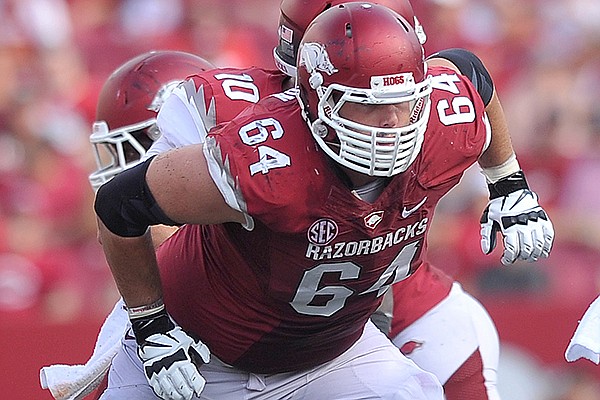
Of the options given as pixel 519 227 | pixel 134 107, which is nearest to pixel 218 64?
pixel 134 107

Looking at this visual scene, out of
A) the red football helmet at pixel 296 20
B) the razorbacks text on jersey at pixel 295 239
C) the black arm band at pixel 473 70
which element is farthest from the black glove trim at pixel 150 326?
the black arm band at pixel 473 70

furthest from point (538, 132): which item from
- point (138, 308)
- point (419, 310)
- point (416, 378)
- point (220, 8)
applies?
point (138, 308)

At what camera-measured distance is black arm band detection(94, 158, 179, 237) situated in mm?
2357

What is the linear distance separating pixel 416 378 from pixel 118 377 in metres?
0.75

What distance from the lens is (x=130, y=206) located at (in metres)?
2.38

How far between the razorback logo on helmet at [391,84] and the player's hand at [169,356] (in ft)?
2.37

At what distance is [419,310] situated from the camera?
338 centimetres

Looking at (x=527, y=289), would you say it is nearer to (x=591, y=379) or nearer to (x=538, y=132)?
(x=591, y=379)

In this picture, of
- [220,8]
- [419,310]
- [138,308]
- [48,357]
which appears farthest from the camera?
[220,8]

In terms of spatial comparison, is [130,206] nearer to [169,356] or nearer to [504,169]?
[169,356]

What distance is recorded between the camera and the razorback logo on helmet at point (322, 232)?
7.72 feet

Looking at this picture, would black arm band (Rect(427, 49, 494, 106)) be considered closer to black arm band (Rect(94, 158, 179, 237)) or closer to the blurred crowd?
black arm band (Rect(94, 158, 179, 237))

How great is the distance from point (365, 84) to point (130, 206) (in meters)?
0.56

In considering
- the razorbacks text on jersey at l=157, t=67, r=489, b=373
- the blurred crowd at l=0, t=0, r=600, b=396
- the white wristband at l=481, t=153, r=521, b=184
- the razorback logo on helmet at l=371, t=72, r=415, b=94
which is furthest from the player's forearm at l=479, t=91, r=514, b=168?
the blurred crowd at l=0, t=0, r=600, b=396
